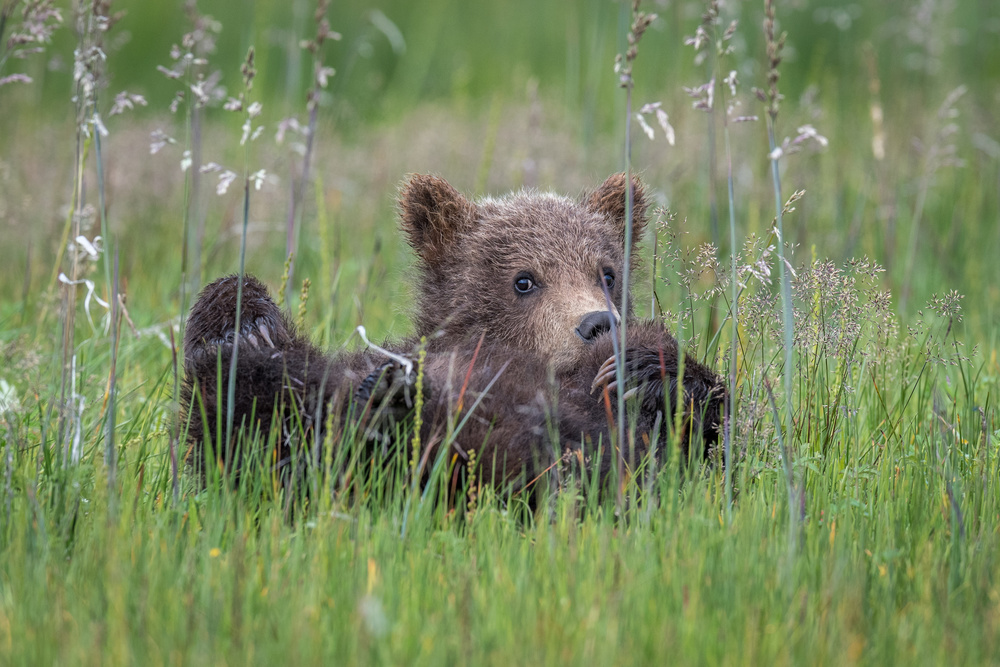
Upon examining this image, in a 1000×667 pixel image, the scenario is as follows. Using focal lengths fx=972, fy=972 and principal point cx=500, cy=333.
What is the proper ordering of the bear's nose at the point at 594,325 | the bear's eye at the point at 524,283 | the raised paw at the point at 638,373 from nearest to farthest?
the raised paw at the point at 638,373 → the bear's nose at the point at 594,325 → the bear's eye at the point at 524,283

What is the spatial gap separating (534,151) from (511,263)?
10.2ft

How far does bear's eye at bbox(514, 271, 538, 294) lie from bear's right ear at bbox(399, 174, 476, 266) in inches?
13.0

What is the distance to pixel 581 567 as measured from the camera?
→ 2295mm

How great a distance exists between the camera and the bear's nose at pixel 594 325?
3.36 metres

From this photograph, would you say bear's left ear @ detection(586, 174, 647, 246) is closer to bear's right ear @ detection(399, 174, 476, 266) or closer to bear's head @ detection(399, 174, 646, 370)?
bear's head @ detection(399, 174, 646, 370)

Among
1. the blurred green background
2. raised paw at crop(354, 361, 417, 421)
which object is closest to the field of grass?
raised paw at crop(354, 361, 417, 421)

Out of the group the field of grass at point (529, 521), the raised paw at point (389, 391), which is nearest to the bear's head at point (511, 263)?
the field of grass at point (529, 521)

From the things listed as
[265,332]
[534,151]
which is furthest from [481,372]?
[534,151]

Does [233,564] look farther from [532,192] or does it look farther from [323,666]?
[532,192]

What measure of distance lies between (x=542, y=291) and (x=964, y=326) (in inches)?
118

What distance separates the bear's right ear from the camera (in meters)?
3.97

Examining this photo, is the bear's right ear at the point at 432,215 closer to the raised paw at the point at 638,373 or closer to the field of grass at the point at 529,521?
the field of grass at the point at 529,521

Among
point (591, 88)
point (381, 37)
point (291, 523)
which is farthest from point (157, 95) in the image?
point (291, 523)

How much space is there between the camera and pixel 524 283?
3.83 metres
